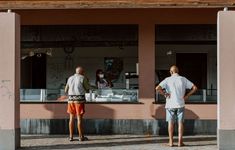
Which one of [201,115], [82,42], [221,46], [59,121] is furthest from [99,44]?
[221,46]

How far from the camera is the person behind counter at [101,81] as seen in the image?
14249mm

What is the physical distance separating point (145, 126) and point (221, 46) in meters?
3.69

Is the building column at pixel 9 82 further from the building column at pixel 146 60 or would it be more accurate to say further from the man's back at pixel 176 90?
the building column at pixel 146 60

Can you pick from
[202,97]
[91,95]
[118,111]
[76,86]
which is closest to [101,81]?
[91,95]

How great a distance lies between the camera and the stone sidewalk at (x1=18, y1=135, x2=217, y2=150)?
1145 cm

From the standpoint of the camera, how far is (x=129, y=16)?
1383 centimetres

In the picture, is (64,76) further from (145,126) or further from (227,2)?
(227,2)

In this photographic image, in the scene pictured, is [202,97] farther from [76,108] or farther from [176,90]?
[76,108]

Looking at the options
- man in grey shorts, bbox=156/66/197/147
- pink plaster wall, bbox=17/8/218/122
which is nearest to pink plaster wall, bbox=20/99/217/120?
pink plaster wall, bbox=17/8/218/122

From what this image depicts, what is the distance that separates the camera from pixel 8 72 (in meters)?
11.1

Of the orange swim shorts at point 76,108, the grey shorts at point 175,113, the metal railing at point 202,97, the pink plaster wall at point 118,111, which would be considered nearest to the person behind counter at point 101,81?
the pink plaster wall at point 118,111

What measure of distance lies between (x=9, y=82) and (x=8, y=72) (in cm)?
21

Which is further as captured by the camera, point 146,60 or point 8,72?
point 146,60

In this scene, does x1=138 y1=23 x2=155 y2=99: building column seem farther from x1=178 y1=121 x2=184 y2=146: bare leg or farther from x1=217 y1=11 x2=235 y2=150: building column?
x1=217 y1=11 x2=235 y2=150: building column
